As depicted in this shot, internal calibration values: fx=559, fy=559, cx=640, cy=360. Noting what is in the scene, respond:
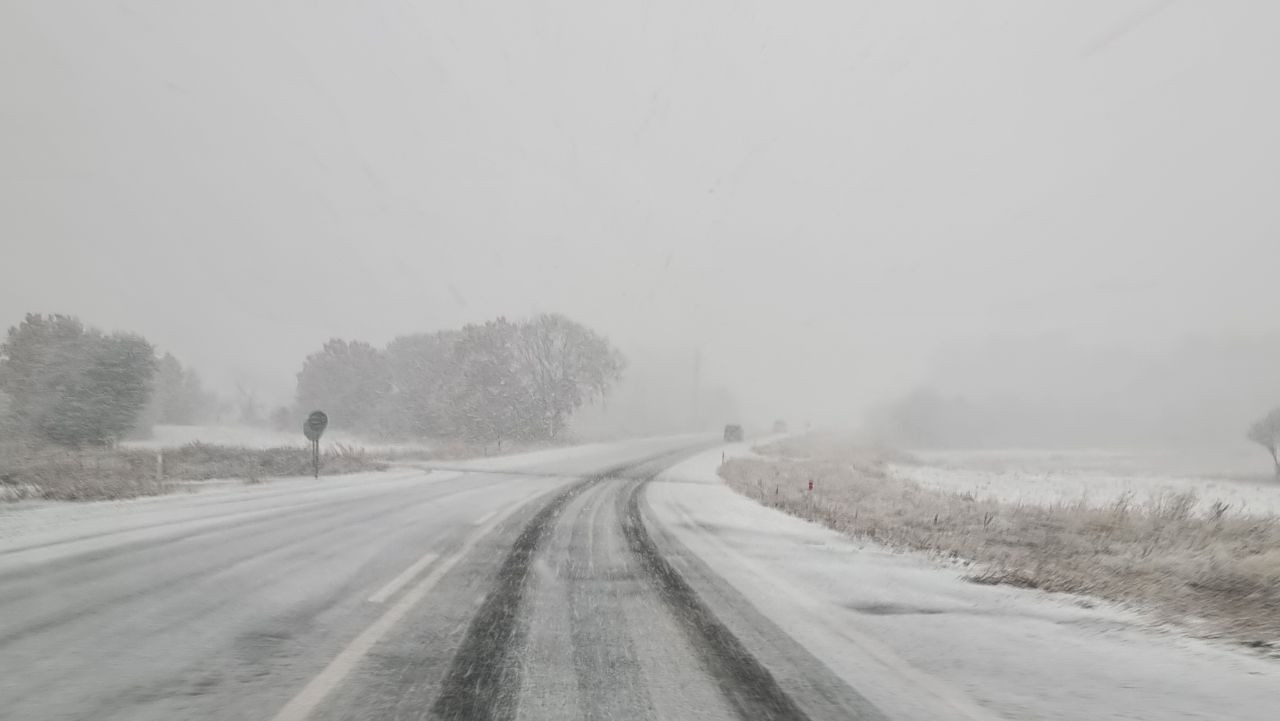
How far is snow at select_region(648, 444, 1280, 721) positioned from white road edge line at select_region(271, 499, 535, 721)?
8.92 ft

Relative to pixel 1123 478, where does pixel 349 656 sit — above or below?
above

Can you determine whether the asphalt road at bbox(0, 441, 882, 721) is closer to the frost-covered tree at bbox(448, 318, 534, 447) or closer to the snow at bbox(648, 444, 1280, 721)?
the snow at bbox(648, 444, 1280, 721)

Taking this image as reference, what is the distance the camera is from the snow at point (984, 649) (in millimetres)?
A: 2781

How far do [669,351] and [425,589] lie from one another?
85.4 meters

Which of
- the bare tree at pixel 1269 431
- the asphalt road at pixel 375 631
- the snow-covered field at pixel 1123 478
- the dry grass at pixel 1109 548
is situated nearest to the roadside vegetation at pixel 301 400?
the asphalt road at pixel 375 631

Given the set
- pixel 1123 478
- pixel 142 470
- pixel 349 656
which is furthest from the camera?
pixel 1123 478

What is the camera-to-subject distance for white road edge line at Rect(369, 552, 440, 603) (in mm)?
4535

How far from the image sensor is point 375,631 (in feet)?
12.1

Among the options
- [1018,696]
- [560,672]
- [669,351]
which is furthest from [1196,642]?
[669,351]

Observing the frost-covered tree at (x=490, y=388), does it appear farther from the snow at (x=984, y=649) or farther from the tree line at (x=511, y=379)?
the snow at (x=984, y=649)

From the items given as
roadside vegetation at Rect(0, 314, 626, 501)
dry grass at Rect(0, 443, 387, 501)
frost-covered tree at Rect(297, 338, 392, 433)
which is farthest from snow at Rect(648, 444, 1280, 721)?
frost-covered tree at Rect(297, 338, 392, 433)

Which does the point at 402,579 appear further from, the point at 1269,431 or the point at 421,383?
the point at 1269,431

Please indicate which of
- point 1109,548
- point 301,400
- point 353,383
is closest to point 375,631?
point 1109,548

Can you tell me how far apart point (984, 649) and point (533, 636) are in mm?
2925
